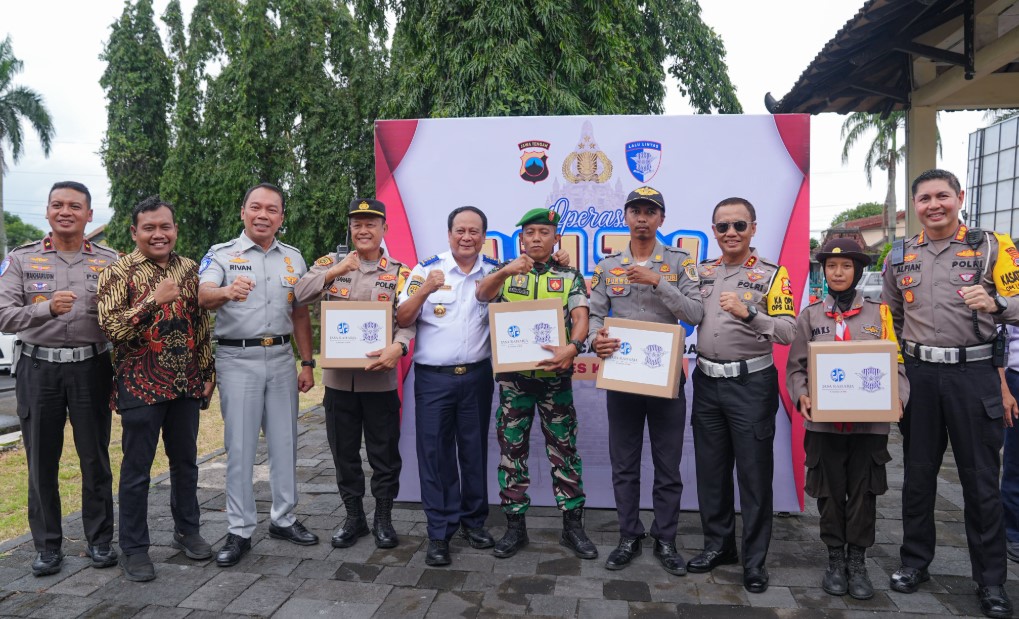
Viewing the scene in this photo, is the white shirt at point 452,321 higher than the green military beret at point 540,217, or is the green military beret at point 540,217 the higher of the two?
the green military beret at point 540,217

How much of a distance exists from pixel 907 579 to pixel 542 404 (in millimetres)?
1951

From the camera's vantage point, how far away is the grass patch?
428 cm

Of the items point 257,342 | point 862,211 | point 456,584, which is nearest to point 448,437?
point 456,584

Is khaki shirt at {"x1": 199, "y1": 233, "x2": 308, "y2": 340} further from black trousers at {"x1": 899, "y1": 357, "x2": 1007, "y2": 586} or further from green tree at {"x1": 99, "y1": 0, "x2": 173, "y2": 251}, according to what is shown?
green tree at {"x1": 99, "y1": 0, "x2": 173, "y2": 251}

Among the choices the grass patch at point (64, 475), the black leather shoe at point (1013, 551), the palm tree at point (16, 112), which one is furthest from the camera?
the palm tree at point (16, 112)

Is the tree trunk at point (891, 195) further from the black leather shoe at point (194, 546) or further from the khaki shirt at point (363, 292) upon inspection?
the black leather shoe at point (194, 546)

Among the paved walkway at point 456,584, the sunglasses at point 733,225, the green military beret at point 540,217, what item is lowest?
the paved walkway at point 456,584

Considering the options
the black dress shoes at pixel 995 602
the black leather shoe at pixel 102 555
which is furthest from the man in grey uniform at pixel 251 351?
the black dress shoes at pixel 995 602

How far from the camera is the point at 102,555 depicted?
353 cm

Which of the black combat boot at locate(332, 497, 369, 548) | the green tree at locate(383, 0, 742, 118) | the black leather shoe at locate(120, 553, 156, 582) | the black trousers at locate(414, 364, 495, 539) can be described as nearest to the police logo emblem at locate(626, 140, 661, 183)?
the black trousers at locate(414, 364, 495, 539)

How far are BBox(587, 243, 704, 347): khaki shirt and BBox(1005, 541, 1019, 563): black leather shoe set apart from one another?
2.18 meters

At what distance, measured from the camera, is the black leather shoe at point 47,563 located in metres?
3.36

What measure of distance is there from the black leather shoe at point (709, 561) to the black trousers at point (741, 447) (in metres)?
0.04

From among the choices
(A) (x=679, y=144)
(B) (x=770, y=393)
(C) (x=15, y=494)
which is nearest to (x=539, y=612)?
(B) (x=770, y=393)
